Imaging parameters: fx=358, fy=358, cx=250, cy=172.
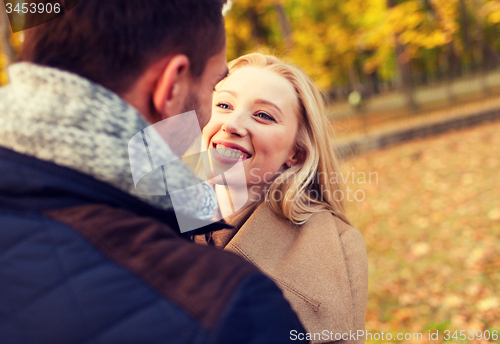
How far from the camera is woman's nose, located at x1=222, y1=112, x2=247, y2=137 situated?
1713 mm

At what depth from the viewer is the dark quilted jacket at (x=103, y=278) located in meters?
0.68

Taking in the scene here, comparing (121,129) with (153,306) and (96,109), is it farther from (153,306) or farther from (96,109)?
(153,306)

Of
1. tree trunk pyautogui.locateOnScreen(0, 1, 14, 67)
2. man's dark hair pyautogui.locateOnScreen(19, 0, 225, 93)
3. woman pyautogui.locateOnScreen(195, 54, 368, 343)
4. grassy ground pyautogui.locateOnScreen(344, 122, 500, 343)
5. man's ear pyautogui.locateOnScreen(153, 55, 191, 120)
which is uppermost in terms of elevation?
tree trunk pyautogui.locateOnScreen(0, 1, 14, 67)

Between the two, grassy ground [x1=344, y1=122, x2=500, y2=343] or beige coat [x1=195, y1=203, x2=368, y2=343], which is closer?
beige coat [x1=195, y1=203, x2=368, y2=343]

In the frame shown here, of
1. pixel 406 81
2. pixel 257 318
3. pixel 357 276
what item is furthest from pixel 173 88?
pixel 406 81

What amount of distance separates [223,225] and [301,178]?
3.13 feet

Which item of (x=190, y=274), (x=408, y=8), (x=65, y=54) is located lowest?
(x=190, y=274)

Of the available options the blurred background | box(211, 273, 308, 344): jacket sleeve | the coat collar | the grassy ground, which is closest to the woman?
the coat collar

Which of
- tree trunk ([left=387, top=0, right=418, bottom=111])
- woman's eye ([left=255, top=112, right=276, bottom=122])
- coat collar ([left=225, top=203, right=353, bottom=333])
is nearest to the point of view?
coat collar ([left=225, top=203, right=353, bottom=333])

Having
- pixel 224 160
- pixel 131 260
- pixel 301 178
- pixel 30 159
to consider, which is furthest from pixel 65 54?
pixel 301 178

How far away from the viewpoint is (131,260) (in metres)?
0.73

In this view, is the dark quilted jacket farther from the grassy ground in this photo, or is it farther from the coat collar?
the grassy ground

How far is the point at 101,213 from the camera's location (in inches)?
30.1

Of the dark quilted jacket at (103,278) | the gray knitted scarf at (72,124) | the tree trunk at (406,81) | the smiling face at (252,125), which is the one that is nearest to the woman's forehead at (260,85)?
the smiling face at (252,125)
